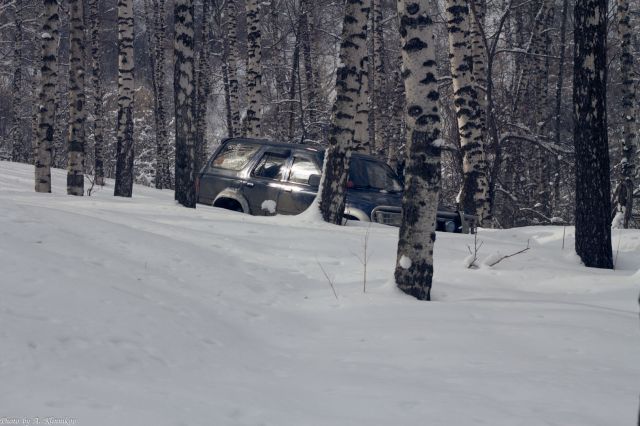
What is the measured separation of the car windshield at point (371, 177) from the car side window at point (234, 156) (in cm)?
193

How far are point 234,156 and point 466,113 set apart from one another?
4.64 m

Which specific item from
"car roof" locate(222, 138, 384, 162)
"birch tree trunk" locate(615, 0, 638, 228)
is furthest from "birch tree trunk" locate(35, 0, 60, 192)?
"birch tree trunk" locate(615, 0, 638, 228)

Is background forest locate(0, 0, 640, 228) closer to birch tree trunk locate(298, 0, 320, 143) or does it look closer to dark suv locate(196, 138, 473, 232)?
birch tree trunk locate(298, 0, 320, 143)

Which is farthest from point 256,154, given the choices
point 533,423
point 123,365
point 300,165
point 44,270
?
point 533,423

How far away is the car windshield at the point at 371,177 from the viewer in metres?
10.8

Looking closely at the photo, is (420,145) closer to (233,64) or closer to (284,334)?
(284,334)

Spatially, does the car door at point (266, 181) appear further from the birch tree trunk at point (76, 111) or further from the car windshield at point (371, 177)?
the birch tree trunk at point (76, 111)

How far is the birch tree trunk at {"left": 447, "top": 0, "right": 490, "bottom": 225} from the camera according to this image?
12.5 metres

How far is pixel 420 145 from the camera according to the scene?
6.22 meters

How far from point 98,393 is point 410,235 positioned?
12.5 feet

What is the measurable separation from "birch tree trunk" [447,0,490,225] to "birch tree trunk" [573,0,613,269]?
4.30m

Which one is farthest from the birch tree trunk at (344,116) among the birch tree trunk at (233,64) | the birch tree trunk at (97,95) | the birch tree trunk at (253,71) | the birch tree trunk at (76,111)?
the birch tree trunk at (233,64)

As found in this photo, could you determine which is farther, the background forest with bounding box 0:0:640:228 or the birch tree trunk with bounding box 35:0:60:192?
the background forest with bounding box 0:0:640:228

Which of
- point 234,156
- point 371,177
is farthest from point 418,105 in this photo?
point 234,156
